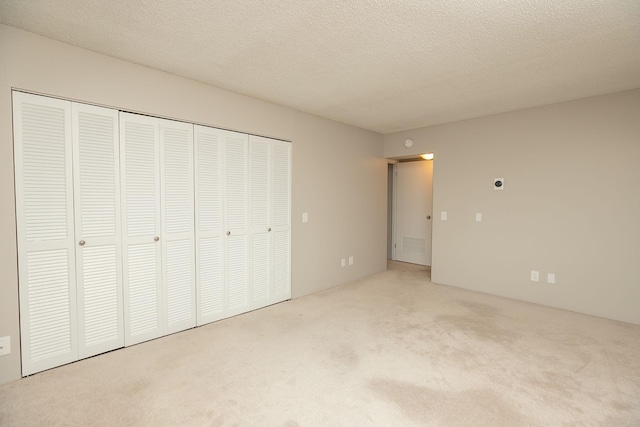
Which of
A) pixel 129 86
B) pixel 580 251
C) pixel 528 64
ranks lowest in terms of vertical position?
pixel 580 251

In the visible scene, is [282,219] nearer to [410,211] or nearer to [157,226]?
[157,226]

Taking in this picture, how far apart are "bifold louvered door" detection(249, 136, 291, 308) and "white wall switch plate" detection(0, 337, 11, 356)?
196 centimetres

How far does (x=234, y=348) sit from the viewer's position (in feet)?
8.43

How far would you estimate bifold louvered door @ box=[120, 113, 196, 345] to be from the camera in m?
2.57

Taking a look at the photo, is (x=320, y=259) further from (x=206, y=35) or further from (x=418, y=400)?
(x=206, y=35)

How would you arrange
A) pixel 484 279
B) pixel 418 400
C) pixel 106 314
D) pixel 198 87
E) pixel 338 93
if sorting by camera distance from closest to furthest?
pixel 418 400, pixel 106 314, pixel 198 87, pixel 338 93, pixel 484 279

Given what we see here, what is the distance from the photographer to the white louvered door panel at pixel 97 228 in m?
2.31

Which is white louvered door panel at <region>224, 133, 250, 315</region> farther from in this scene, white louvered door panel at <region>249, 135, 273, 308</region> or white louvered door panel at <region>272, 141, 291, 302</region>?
white louvered door panel at <region>272, 141, 291, 302</region>

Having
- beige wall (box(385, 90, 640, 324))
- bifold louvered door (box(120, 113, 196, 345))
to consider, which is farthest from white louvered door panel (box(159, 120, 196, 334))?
beige wall (box(385, 90, 640, 324))

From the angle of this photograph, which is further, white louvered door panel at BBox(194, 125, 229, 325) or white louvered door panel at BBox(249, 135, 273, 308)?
white louvered door panel at BBox(249, 135, 273, 308)

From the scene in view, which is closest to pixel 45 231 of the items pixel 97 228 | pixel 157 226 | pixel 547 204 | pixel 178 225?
pixel 97 228

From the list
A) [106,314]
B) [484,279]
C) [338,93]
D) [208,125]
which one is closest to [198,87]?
[208,125]

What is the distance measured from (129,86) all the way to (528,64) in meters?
3.39

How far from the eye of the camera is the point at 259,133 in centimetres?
342
